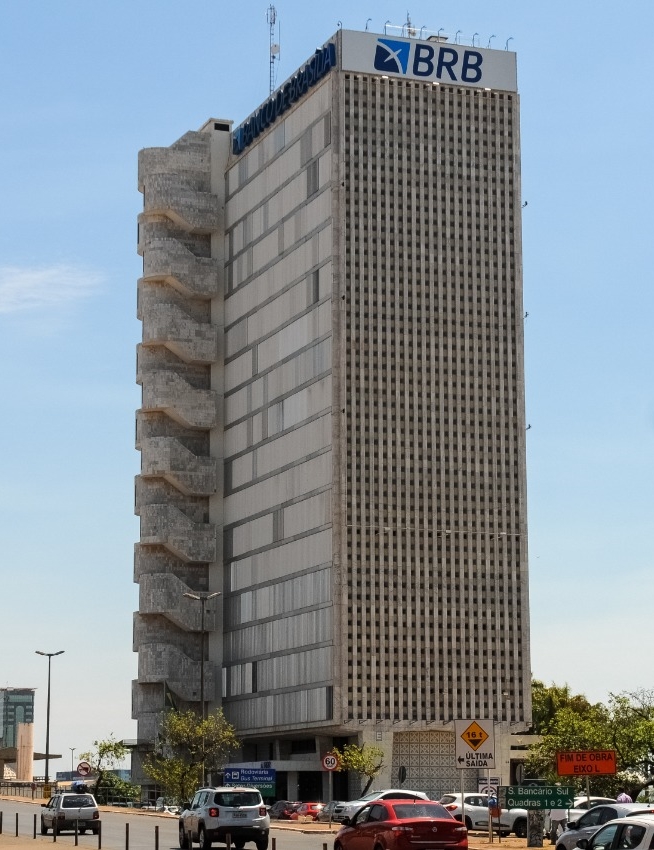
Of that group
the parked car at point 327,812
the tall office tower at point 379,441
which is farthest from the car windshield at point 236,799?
the tall office tower at point 379,441

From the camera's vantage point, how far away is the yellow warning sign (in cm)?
4794

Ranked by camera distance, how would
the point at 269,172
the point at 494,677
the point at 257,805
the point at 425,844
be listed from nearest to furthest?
1. the point at 425,844
2. the point at 257,805
3. the point at 494,677
4. the point at 269,172

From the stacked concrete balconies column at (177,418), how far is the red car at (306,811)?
3106 centimetres

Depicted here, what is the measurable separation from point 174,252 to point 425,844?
340ft

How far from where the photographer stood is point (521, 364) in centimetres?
12212

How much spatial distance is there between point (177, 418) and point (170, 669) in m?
20.0

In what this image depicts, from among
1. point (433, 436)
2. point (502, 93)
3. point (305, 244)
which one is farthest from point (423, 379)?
point (502, 93)

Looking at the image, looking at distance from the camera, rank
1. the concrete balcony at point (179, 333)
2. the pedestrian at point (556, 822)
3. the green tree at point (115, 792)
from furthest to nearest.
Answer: the concrete balcony at point (179, 333) < the green tree at point (115, 792) < the pedestrian at point (556, 822)

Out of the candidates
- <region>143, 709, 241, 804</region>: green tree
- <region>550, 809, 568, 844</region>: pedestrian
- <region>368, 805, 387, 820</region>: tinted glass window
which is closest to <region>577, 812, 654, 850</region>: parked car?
<region>368, 805, 387, 820</region>: tinted glass window

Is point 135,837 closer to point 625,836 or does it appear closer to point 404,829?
point 404,829

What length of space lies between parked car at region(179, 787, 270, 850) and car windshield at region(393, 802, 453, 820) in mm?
11323

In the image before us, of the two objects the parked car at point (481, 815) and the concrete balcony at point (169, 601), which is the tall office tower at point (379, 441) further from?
the parked car at point (481, 815)

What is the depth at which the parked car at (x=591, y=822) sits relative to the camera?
39.6 metres

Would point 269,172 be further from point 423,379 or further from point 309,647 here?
point 309,647
